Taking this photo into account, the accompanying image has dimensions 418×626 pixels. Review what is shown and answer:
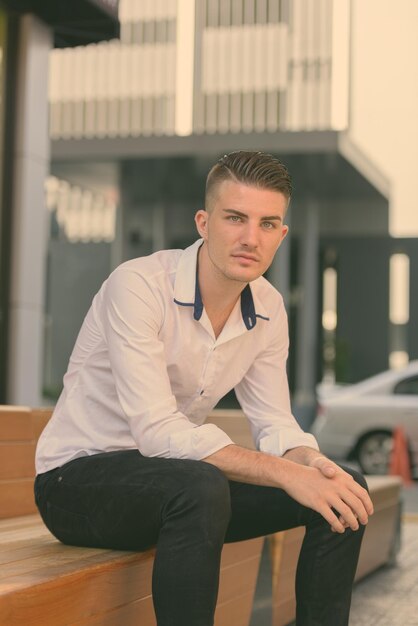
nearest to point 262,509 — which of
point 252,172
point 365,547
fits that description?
point 252,172

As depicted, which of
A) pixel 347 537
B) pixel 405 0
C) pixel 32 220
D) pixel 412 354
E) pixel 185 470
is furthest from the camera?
pixel 412 354

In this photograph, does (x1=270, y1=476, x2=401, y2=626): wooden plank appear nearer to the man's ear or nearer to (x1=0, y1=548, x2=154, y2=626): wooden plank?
(x1=0, y1=548, x2=154, y2=626): wooden plank

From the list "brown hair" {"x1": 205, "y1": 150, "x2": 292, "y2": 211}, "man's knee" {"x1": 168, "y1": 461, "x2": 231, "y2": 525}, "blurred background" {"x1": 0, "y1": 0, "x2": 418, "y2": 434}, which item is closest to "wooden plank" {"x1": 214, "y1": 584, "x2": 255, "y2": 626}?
"man's knee" {"x1": 168, "y1": 461, "x2": 231, "y2": 525}

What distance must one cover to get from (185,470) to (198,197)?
91.5ft

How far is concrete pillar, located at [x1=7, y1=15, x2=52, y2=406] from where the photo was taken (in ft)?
33.8

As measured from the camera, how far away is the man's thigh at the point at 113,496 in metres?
2.84

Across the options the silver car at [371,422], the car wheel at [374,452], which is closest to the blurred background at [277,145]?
the silver car at [371,422]

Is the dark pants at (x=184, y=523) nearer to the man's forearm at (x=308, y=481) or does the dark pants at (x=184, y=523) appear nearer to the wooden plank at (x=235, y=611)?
the man's forearm at (x=308, y=481)

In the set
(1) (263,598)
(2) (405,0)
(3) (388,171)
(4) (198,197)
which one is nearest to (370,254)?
(3) (388,171)

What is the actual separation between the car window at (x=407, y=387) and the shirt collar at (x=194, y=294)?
12.4 m

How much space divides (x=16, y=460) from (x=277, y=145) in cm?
2040

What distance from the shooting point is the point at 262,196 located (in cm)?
316

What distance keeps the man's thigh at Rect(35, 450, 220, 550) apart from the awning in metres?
7.60

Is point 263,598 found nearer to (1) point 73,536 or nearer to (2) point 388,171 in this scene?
(1) point 73,536
